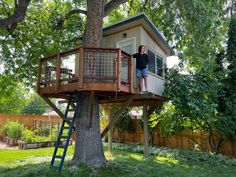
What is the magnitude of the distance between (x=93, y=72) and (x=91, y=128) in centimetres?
182

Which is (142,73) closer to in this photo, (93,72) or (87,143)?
(93,72)

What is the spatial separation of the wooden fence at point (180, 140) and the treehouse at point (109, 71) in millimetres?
2944

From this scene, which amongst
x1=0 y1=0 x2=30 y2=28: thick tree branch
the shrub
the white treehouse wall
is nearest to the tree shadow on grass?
the white treehouse wall

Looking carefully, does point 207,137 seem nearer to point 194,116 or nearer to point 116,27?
point 194,116

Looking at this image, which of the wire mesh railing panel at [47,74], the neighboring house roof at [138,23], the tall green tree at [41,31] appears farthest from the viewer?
the tall green tree at [41,31]

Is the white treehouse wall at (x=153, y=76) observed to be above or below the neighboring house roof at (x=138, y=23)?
below

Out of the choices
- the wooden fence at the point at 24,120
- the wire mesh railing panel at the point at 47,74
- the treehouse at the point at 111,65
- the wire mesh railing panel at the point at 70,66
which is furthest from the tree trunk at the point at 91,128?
the wooden fence at the point at 24,120

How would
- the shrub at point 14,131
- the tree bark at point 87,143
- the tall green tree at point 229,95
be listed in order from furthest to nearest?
the shrub at point 14,131 < the tall green tree at point 229,95 < the tree bark at point 87,143

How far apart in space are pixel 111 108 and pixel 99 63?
5566 mm

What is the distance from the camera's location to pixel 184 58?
8.58 metres

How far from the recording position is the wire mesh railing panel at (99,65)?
648 centimetres

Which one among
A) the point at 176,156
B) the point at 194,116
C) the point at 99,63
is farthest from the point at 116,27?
the point at 176,156

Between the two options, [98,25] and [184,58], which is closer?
[98,25]

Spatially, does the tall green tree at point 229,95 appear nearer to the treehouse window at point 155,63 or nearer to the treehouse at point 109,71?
the treehouse at point 109,71
